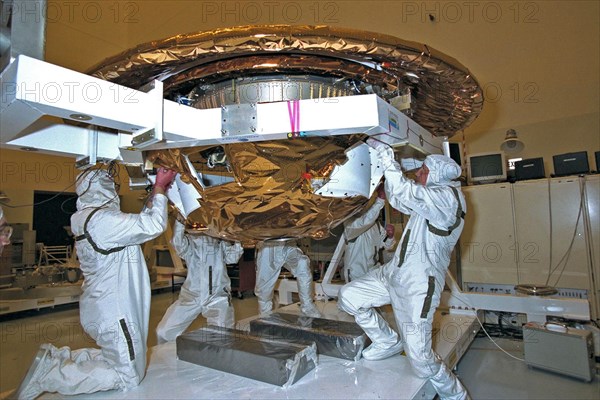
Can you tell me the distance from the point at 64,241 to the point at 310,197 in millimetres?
7027

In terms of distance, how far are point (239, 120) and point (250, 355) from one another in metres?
1.28

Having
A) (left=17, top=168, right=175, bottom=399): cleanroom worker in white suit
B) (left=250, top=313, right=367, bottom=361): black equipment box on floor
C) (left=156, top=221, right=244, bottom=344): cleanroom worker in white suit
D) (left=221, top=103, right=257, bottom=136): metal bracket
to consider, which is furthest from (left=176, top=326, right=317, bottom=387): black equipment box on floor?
(left=221, top=103, right=257, bottom=136): metal bracket

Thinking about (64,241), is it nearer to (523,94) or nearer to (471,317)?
(471,317)

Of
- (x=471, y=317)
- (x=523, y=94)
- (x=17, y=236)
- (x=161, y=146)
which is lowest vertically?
(x=471, y=317)

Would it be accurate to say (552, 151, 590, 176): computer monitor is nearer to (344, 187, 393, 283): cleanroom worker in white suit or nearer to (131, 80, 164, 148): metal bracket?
(344, 187, 393, 283): cleanroom worker in white suit

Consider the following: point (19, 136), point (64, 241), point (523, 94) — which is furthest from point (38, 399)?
point (64, 241)

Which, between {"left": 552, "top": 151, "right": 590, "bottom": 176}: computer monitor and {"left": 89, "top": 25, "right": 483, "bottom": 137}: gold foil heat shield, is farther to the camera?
{"left": 552, "top": 151, "right": 590, "bottom": 176}: computer monitor

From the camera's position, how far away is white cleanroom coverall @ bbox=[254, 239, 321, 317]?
3.54m

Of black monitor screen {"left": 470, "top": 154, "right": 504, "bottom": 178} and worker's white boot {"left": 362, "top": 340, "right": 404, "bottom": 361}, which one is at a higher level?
black monitor screen {"left": 470, "top": 154, "right": 504, "bottom": 178}

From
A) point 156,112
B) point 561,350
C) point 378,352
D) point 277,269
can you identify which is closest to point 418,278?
point 378,352

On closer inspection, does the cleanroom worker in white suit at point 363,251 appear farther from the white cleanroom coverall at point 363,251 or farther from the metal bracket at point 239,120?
the metal bracket at point 239,120

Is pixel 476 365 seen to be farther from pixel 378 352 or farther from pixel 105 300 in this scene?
pixel 105 300

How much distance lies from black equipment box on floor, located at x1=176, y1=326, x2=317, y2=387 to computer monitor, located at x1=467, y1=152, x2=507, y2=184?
2852mm

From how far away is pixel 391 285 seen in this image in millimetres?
2088
